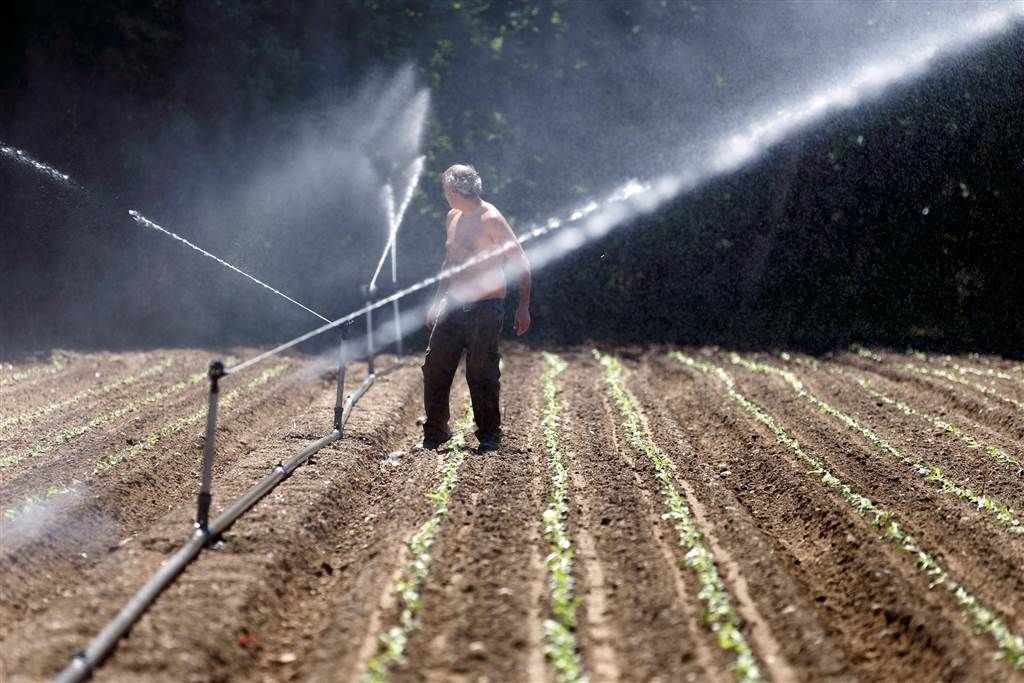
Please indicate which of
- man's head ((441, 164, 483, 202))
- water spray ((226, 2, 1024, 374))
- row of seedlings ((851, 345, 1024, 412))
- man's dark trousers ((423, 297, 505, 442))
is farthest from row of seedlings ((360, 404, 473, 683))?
water spray ((226, 2, 1024, 374))

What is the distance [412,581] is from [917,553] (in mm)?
2405

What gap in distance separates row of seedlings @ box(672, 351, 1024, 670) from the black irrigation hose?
314cm

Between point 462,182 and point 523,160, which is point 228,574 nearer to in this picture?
point 462,182

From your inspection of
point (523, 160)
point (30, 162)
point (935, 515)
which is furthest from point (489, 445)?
point (30, 162)

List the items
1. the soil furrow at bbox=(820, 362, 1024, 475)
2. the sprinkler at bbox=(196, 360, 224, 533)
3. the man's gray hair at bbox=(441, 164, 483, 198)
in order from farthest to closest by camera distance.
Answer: the soil furrow at bbox=(820, 362, 1024, 475), the man's gray hair at bbox=(441, 164, 483, 198), the sprinkler at bbox=(196, 360, 224, 533)

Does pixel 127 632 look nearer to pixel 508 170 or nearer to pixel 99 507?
pixel 99 507

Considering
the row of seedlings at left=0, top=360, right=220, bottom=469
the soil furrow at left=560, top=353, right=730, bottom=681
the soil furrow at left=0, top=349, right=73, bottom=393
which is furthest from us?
the soil furrow at left=0, top=349, right=73, bottom=393

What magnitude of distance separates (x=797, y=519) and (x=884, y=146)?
38.3ft

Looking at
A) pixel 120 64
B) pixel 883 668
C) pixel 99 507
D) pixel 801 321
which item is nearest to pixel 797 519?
pixel 883 668

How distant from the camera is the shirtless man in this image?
6590 mm

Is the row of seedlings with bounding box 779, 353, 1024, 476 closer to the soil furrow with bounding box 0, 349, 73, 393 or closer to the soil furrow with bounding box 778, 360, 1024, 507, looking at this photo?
the soil furrow with bounding box 778, 360, 1024, 507

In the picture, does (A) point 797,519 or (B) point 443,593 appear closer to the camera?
(B) point 443,593

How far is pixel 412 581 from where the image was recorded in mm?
4230

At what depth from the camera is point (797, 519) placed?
5676 millimetres
